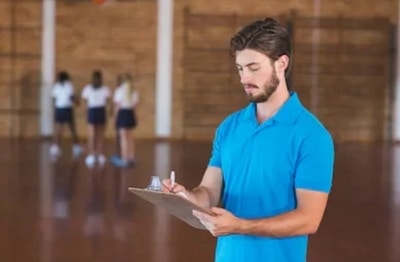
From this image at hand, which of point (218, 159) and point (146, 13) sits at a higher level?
point (146, 13)

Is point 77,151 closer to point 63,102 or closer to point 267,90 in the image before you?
point 63,102

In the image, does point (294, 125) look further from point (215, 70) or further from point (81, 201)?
point (215, 70)

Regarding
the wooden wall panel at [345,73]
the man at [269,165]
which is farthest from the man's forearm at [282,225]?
the wooden wall panel at [345,73]

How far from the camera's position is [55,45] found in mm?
17766

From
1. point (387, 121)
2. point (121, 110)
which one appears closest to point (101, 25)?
point (121, 110)

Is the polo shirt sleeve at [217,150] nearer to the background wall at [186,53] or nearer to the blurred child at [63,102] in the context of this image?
the blurred child at [63,102]

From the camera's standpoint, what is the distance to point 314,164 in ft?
7.93

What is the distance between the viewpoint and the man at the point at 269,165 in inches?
93.7

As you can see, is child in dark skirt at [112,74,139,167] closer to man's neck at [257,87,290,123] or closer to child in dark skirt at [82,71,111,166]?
child in dark skirt at [82,71,111,166]

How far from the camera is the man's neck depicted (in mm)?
2504

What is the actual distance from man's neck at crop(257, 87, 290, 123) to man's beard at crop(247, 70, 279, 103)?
4 cm

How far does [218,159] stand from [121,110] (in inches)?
396

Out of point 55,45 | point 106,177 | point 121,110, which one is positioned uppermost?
point 55,45

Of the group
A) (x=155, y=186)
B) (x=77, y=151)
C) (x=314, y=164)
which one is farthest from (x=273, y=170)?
(x=77, y=151)
